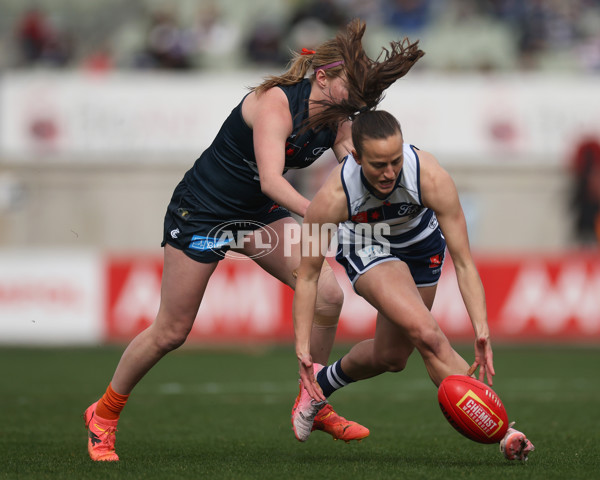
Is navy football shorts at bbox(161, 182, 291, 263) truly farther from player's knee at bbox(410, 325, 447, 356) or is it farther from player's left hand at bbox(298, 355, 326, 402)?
player's knee at bbox(410, 325, 447, 356)

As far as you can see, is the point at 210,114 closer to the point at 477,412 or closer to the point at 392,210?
the point at 392,210

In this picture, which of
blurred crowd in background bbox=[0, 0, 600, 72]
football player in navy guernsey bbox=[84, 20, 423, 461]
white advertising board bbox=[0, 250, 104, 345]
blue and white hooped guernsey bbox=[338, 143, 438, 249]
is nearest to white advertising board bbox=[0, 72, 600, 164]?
blurred crowd in background bbox=[0, 0, 600, 72]

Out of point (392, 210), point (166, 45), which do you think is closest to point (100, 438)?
point (392, 210)

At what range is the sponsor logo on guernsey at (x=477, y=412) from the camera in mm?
4879

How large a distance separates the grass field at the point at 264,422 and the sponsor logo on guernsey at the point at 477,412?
0.22 meters

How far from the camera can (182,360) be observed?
11.9 m

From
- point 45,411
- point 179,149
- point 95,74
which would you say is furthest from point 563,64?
point 45,411

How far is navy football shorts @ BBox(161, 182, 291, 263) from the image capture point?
18.3ft

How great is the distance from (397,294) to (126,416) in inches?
122

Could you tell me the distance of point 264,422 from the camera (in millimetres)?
7199

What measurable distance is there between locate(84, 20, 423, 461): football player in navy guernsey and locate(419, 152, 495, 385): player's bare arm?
567 mm

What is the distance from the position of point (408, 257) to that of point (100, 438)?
188cm

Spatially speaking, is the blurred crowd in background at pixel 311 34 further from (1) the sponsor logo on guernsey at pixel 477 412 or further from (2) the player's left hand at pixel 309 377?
(1) the sponsor logo on guernsey at pixel 477 412

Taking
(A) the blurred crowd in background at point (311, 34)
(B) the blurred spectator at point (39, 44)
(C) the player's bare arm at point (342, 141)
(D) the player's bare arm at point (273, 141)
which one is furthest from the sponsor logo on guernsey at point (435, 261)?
(B) the blurred spectator at point (39, 44)
